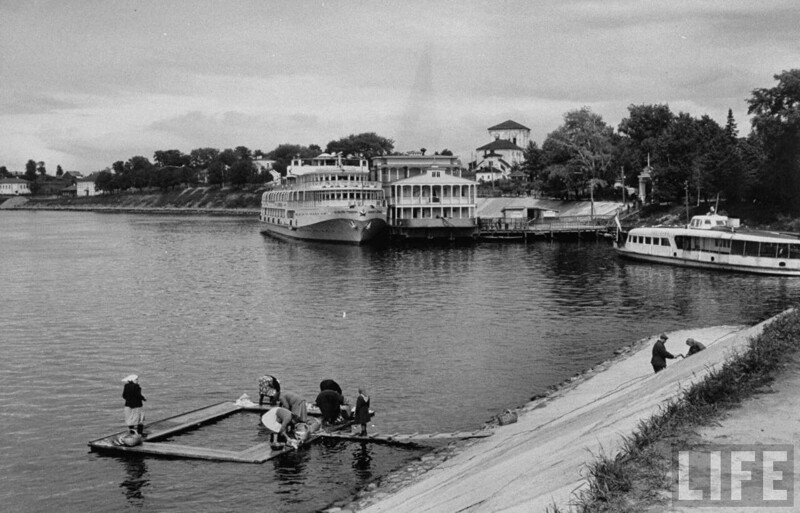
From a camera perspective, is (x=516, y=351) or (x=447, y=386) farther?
(x=516, y=351)

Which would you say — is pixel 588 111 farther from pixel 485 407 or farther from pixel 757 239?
pixel 485 407

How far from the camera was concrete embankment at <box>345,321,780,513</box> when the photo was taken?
12.2 meters

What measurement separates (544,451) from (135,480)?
10.8m

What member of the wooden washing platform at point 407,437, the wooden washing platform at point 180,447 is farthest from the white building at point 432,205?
the wooden washing platform at point 407,437

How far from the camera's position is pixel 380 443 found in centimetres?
2091

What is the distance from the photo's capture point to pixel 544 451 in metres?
14.9

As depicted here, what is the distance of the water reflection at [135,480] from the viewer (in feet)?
58.2

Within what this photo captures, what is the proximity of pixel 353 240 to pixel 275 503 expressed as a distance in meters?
76.4

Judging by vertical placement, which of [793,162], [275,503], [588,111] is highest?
[588,111]

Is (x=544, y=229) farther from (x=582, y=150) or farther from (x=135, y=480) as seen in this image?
(x=135, y=480)

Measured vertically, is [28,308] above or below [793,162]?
below

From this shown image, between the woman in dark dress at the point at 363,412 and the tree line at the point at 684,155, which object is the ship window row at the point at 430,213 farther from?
the woman in dark dress at the point at 363,412

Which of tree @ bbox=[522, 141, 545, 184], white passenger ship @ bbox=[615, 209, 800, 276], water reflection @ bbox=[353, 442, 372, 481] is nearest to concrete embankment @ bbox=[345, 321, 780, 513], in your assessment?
water reflection @ bbox=[353, 442, 372, 481]

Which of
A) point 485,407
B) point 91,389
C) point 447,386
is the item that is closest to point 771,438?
point 485,407
